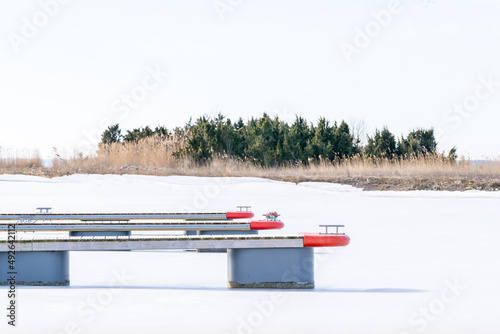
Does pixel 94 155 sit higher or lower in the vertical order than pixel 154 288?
higher

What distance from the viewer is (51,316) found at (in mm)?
4328

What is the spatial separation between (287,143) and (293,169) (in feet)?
7.23

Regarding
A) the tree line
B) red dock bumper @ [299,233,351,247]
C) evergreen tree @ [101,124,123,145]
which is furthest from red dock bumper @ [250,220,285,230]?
evergreen tree @ [101,124,123,145]

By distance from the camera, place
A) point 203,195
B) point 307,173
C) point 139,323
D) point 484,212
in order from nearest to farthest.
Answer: point 139,323 → point 484,212 → point 203,195 → point 307,173

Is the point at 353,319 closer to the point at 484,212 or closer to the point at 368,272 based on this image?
the point at 368,272

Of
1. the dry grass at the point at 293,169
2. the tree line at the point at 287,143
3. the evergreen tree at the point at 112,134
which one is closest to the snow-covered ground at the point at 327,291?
the dry grass at the point at 293,169

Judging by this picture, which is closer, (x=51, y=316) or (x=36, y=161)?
(x=51, y=316)

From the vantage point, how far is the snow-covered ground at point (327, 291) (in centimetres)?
421

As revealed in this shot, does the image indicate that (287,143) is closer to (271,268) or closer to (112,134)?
(112,134)

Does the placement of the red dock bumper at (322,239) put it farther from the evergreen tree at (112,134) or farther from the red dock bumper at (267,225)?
the evergreen tree at (112,134)

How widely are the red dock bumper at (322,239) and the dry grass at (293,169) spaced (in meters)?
11.7

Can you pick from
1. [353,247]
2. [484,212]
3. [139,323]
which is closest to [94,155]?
[484,212]

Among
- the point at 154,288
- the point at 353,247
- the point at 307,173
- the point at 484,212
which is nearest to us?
the point at 154,288

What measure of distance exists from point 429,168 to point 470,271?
13126 millimetres
